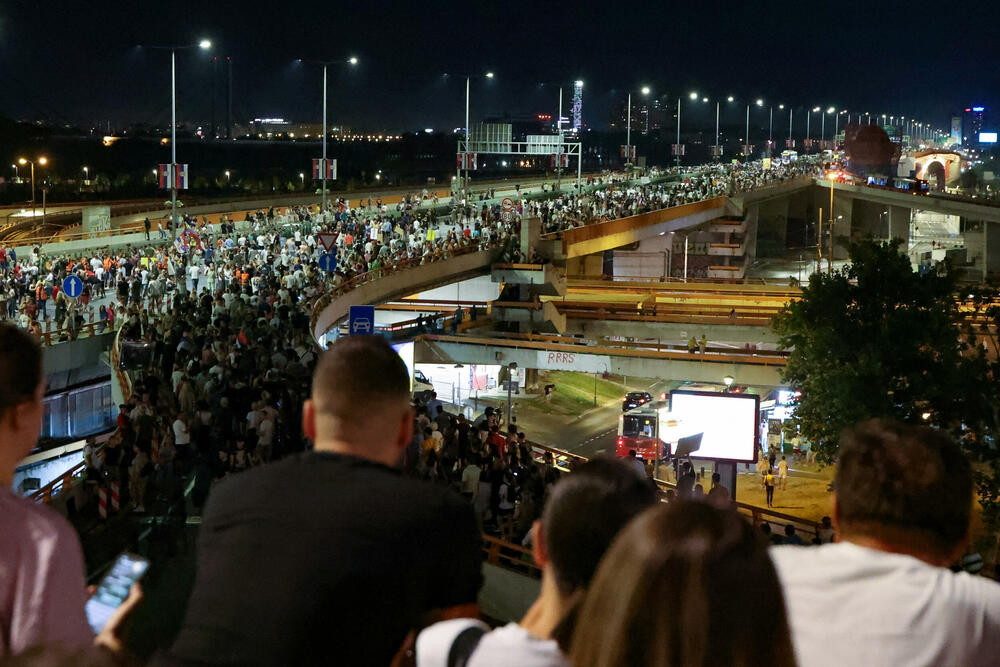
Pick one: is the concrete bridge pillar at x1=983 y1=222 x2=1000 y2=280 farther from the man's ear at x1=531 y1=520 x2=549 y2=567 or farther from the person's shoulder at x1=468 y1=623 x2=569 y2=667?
the person's shoulder at x1=468 y1=623 x2=569 y2=667

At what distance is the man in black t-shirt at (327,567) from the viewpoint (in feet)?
9.73

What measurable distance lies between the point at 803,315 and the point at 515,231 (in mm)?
24397

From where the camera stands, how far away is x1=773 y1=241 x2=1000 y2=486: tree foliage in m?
25.7

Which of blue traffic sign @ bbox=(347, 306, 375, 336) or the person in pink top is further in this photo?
blue traffic sign @ bbox=(347, 306, 375, 336)

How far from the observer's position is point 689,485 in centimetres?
2023

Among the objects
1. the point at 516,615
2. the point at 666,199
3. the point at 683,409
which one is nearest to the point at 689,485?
the point at 683,409

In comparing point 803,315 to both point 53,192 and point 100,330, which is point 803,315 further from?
point 53,192

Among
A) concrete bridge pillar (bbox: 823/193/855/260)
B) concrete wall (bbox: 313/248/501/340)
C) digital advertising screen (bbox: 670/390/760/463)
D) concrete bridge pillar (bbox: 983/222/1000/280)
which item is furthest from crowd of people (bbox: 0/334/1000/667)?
concrete bridge pillar (bbox: 823/193/855/260)

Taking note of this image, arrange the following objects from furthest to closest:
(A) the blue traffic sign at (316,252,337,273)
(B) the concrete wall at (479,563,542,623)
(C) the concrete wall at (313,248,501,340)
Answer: (C) the concrete wall at (313,248,501,340) → (A) the blue traffic sign at (316,252,337,273) → (B) the concrete wall at (479,563,542,623)

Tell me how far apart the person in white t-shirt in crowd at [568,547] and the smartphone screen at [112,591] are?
2.94 ft

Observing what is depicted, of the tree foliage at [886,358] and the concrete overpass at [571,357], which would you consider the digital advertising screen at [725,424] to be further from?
the concrete overpass at [571,357]

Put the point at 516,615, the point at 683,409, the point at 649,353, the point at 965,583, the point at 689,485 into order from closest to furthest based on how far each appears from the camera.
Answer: the point at 965,583 → the point at 516,615 → the point at 689,485 → the point at 683,409 → the point at 649,353

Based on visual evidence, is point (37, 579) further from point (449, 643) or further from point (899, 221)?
point (899, 221)

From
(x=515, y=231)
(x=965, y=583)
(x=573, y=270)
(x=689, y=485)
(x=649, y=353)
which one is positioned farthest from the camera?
(x=573, y=270)
